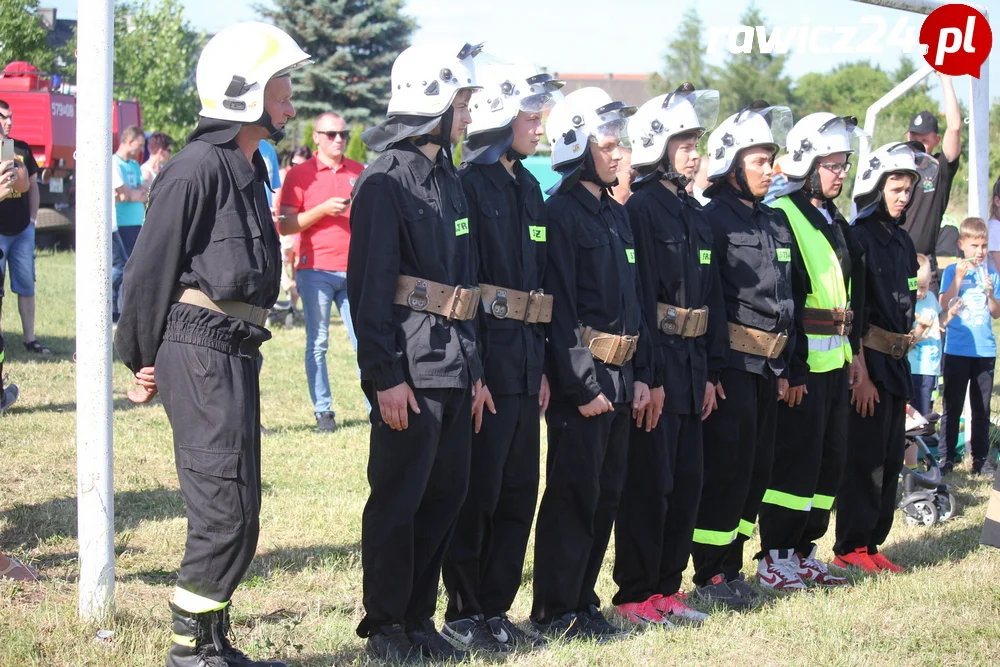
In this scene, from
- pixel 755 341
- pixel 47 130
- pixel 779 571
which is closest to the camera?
pixel 755 341

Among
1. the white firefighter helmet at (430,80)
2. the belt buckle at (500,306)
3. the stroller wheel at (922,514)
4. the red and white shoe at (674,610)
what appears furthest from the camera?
the stroller wheel at (922,514)

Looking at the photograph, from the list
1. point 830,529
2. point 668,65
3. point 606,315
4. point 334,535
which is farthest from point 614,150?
point 668,65

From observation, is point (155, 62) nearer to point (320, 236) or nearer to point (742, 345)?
point (320, 236)

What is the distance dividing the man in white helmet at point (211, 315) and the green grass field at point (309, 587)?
0.74 metres

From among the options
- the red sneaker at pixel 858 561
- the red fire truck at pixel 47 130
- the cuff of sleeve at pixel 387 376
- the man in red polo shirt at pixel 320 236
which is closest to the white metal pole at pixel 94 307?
the cuff of sleeve at pixel 387 376

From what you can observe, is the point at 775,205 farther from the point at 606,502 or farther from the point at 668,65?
A: the point at 668,65

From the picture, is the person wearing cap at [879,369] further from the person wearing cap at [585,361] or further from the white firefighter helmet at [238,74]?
the white firefighter helmet at [238,74]

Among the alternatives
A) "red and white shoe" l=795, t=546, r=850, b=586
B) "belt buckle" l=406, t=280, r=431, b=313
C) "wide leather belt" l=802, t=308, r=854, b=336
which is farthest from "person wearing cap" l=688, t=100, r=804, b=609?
"belt buckle" l=406, t=280, r=431, b=313

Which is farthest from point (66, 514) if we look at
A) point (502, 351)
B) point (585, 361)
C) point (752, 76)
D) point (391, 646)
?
point (752, 76)

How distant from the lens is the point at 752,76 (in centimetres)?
6969

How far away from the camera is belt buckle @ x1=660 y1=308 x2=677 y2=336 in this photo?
593cm

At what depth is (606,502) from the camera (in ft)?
18.7

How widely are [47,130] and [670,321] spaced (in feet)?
64.0

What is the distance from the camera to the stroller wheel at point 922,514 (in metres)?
8.34
